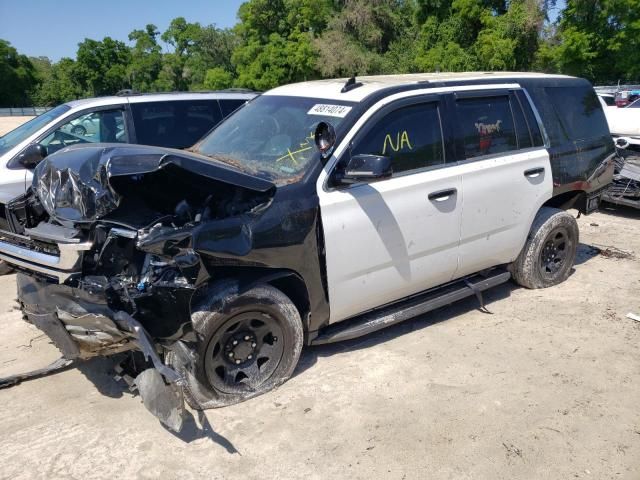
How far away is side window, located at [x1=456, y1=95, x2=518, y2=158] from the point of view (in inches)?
179

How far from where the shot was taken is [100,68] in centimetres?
7500

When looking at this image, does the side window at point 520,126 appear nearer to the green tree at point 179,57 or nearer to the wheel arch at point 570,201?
the wheel arch at point 570,201

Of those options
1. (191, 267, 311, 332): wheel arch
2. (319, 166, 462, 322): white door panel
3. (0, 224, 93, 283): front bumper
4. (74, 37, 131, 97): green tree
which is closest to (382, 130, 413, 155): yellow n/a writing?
(319, 166, 462, 322): white door panel

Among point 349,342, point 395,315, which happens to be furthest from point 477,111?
point 349,342

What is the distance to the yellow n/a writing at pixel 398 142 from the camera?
4.06m

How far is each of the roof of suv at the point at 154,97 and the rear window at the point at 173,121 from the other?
0.24 feet

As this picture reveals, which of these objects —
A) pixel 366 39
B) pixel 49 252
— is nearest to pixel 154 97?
pixel 49 252

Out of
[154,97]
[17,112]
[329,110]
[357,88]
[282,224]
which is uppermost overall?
[17,112]

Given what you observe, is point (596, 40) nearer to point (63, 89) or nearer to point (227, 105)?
point (227, 105)

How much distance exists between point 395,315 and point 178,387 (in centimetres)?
193

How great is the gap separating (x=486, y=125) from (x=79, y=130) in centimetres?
463

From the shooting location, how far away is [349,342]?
4.59 m

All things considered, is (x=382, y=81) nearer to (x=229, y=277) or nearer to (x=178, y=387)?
(x=229, y=277)

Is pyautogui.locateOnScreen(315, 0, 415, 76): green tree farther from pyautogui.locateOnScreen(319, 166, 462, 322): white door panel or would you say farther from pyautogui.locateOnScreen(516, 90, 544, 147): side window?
pyautogui.locateOnScreen(319, 166, 462, 322): white door panel
